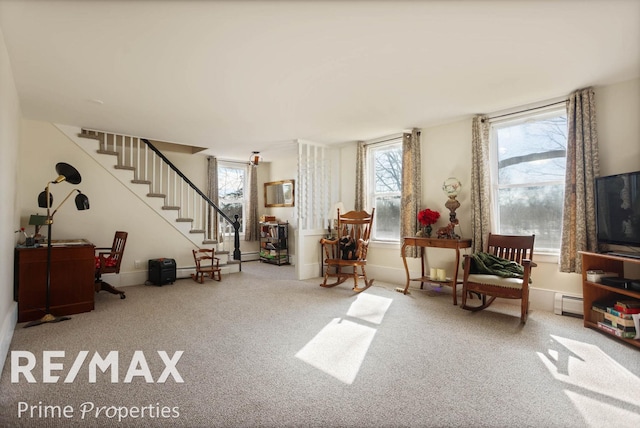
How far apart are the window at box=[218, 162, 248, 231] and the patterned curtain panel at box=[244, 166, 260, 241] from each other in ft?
0.63

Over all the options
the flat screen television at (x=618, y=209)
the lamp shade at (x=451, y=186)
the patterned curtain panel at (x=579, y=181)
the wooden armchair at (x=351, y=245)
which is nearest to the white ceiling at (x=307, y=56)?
the patterned curtain panel at (x=579, y=181)

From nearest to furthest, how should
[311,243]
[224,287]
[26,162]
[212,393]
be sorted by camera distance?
[212,393] < [26,162] < [224,287] < [311,243]

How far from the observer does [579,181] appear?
131 inches

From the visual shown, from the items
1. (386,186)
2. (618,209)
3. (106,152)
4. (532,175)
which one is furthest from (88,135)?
(618,209)

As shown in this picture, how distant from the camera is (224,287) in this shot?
16.0ft

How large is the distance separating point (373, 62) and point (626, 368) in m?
3.07

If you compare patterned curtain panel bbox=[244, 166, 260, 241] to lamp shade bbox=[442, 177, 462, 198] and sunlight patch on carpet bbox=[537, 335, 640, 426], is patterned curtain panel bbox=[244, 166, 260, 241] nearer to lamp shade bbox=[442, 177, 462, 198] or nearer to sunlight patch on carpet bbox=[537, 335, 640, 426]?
lamp shade bbox=[442, 177, 462, 198]

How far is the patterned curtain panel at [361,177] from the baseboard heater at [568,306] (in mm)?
3002

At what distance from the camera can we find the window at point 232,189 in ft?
24.3

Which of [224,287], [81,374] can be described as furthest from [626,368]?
[224,287]

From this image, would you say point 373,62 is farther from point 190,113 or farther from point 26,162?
point 26,162

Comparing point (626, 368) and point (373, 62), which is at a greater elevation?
point (373, 62)

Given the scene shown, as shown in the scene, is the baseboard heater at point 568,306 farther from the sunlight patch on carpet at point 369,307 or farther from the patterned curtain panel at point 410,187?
the sunlight patch on carpet at point 369,307

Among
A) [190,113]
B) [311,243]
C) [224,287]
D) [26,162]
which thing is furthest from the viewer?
[311,243]
